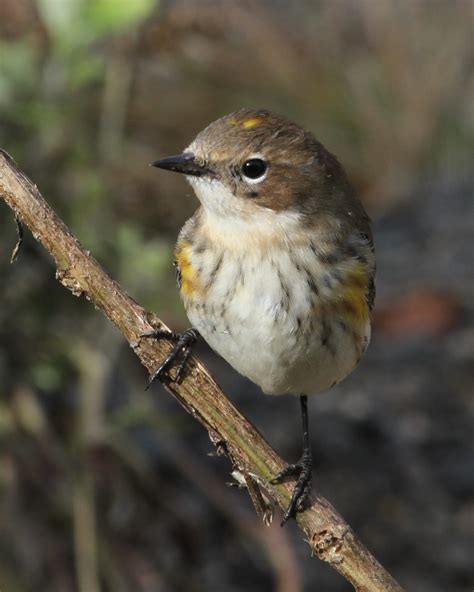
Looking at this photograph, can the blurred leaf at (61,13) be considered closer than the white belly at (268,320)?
No

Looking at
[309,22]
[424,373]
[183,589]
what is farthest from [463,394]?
[309,22]

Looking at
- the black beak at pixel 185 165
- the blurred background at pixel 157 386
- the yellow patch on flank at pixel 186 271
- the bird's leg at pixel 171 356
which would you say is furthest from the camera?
the blurred background at pixel 157 386

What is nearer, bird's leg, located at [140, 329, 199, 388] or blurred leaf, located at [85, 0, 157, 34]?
bird's leg, located at [140, 329, 199, 388]

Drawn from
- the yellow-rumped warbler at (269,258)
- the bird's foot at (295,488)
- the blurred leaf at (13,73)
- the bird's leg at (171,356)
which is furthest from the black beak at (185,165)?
the blurred leaf at (13,73)

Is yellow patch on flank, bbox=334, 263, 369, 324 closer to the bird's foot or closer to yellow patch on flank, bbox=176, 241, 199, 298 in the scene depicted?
yellow patch on flank, bbox=176, 241, 199, 298

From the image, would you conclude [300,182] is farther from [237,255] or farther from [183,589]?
[183,589]

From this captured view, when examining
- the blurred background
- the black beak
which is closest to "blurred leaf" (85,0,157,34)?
the blurred background

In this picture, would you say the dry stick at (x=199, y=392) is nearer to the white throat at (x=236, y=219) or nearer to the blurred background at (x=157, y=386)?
the white throat at (x=236, y=219)
